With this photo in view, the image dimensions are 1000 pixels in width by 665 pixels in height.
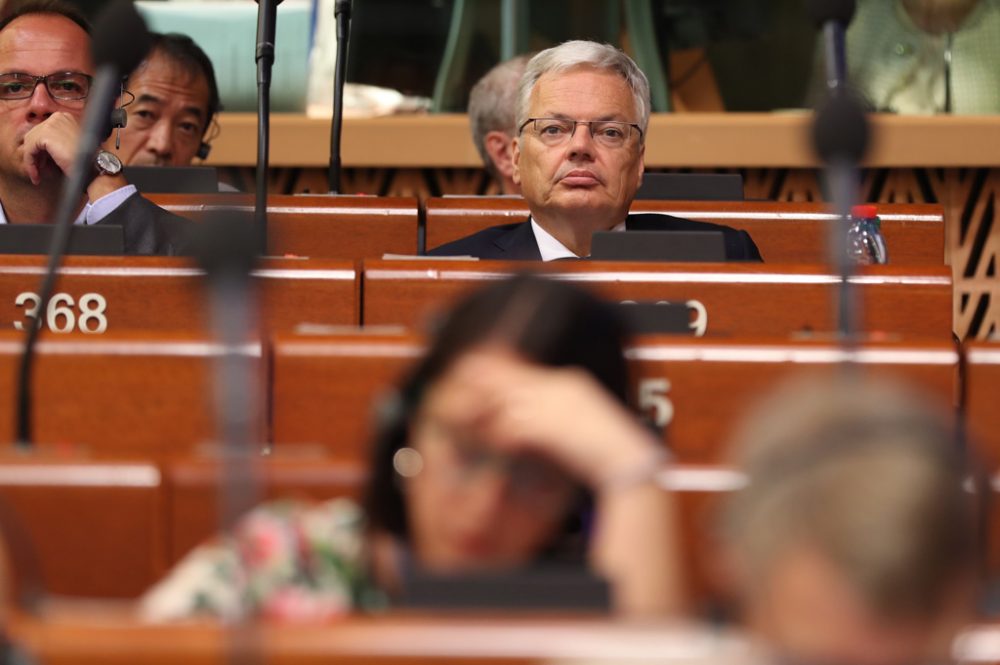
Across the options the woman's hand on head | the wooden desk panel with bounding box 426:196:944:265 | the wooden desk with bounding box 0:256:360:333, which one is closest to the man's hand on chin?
the wooden desk with bounding box 0:256:360:333

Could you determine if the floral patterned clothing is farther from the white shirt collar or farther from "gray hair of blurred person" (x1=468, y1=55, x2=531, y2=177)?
"gray hair of blurred person" (x1=468, y1=55, x2=531, y2=177)

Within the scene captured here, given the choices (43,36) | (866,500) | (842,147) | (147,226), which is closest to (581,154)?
(147,226)

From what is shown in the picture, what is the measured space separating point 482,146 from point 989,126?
2020 mm

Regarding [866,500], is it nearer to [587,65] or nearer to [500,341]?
[500,341]

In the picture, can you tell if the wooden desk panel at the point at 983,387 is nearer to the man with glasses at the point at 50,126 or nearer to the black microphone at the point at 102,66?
the black microphone at the point at 102,66

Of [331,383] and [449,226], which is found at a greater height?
[449,226]

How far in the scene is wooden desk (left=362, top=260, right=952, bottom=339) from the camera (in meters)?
2.62

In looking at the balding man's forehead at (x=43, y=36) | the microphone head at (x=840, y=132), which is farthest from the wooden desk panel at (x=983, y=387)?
the balding man's forehead at (x=43, y=36)

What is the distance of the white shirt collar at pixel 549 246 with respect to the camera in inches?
135

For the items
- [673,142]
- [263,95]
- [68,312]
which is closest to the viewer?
[68,312]

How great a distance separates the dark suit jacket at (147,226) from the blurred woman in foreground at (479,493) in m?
1.85

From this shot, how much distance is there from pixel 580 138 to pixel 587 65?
17 centimetres

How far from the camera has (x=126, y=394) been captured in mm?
2172

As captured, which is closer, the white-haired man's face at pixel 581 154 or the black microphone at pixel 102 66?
the black microphone at pixel 102 66
